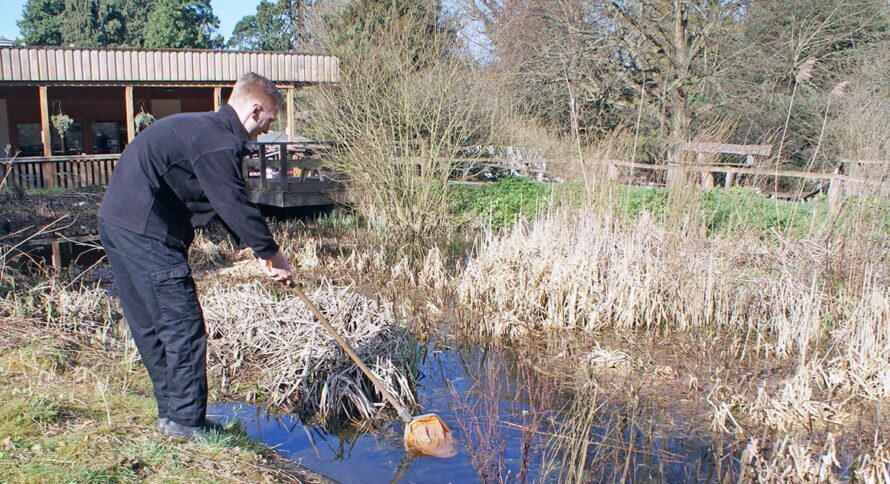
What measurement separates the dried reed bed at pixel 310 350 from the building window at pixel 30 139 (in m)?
18.2

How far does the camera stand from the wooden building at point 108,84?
57.7ft

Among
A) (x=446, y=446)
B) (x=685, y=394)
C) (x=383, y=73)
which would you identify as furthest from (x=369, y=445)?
(x=383, y=73)

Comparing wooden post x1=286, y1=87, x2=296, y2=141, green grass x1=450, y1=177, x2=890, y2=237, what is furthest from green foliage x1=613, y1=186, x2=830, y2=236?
wooden post x1=286, y1=87, x2=296, y2=141

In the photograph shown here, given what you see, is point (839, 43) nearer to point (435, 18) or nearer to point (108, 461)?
point (435, 18)

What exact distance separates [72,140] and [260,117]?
21.4 m

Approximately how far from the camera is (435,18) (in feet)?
63.0

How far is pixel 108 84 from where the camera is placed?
18641 mm

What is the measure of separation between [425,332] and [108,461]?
174 inches

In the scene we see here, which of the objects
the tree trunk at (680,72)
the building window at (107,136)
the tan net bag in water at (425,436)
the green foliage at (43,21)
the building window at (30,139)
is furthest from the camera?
the green foliage at (43,21)

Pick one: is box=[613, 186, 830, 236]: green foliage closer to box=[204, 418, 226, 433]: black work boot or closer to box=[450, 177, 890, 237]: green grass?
box=[450, 177, 890, 237]: green grass

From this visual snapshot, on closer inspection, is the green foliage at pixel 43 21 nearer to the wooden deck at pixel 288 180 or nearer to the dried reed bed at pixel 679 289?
the wooden deck at pixel 288 180

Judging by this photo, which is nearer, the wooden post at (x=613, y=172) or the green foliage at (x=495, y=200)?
the wooden post at (x=613, y=172)

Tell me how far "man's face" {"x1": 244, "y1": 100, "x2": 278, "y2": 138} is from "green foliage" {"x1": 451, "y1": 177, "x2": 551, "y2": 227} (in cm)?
1037

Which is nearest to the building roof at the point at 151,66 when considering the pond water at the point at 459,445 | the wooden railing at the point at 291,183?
the wooden railing at the point at 291,183
